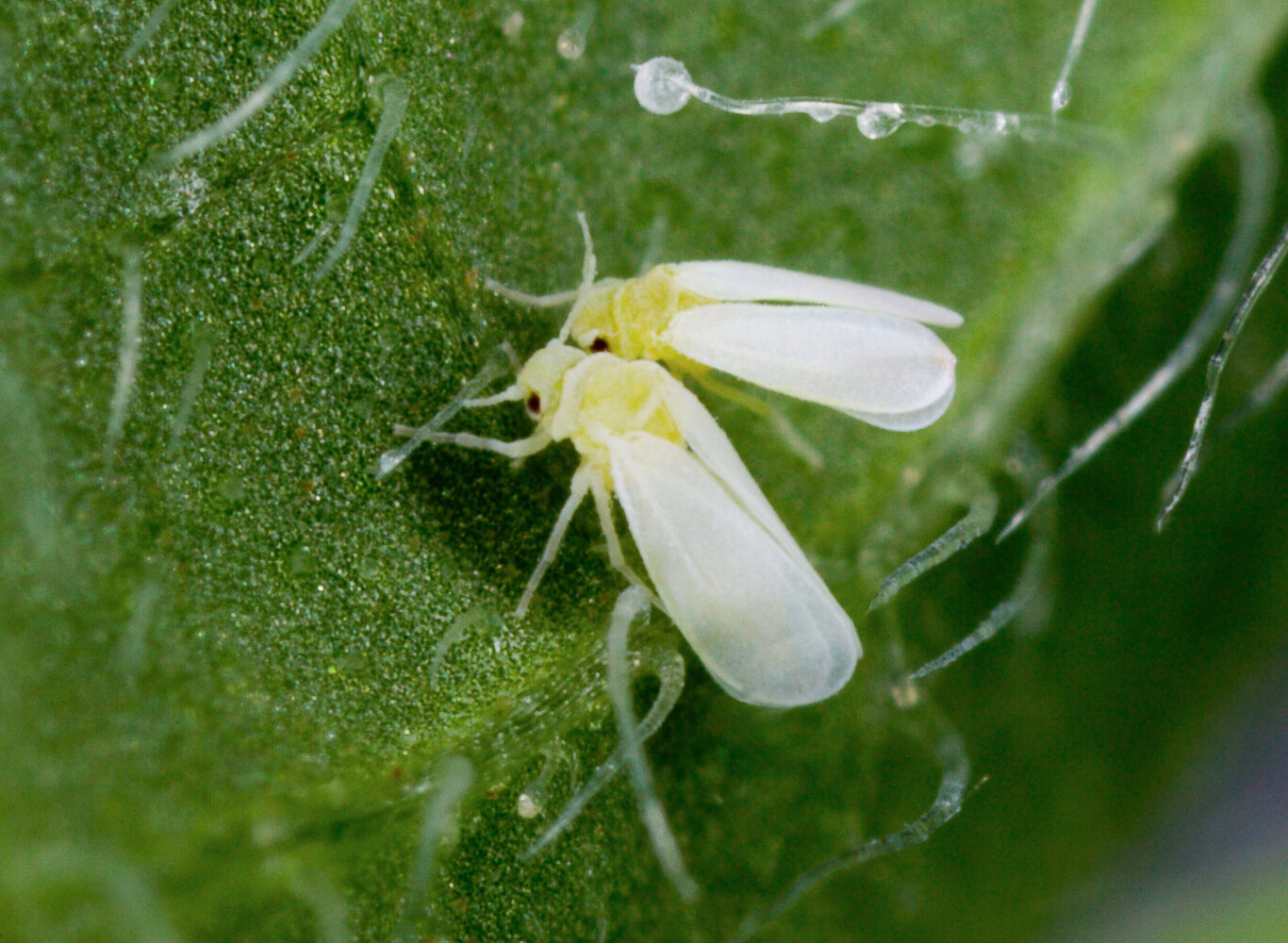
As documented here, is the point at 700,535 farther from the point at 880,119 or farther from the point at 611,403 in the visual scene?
the point at 880,119

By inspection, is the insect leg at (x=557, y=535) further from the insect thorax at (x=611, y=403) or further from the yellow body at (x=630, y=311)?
the yellow body at (x=630, y=311)

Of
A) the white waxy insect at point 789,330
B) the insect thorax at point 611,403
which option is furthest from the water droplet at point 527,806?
the white waxy insect at point 789,330

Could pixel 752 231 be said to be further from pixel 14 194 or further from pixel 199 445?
pixel 14 194

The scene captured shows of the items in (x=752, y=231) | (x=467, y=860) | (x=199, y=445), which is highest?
(x=752, y=231)

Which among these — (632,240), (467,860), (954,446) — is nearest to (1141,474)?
(954,446)

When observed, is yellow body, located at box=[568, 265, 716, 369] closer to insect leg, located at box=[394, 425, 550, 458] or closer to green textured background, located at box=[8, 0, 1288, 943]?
green textured background, located at box=[8, 0, 1288, 943]

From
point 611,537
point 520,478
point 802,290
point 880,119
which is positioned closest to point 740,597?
point 611,537
